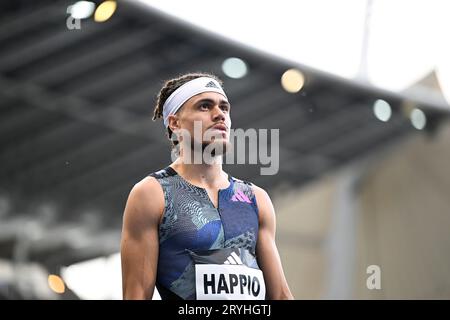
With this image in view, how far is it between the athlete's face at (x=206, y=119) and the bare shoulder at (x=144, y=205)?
1.15 ft

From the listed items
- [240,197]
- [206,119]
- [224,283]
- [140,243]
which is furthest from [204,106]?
[224,283]

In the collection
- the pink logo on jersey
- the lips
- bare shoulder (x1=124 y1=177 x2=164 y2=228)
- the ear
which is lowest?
bare shoulder (x1=124 y1=177 x2=164 y2=228)

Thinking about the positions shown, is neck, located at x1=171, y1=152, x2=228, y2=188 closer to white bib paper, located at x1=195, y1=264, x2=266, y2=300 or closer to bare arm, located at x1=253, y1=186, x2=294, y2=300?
bare arm, located at x1=253, y1=186, x2=294, y2=300

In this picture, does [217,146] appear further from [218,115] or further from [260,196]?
[260,196]

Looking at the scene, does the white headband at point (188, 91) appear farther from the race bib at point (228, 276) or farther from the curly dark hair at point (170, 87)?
the race bib at point (228, 276)

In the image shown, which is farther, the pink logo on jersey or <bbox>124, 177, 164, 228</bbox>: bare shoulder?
the pink logo on jersey

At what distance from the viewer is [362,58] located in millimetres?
17250

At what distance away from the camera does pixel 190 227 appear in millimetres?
4129

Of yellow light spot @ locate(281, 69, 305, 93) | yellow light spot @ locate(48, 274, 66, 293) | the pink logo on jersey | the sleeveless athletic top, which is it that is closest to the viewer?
the sleeveless athletic top

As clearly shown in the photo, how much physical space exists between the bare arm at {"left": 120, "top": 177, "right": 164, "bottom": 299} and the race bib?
21cm

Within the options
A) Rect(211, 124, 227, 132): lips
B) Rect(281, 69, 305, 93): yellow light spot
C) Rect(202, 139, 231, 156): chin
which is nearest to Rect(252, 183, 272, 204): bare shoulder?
Rect(202, 139, 231, 156): chin

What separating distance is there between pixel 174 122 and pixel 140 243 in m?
0.70

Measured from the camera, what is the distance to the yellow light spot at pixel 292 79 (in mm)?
18562

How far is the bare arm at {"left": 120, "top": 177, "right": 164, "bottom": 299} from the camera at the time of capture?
3.96 metres
